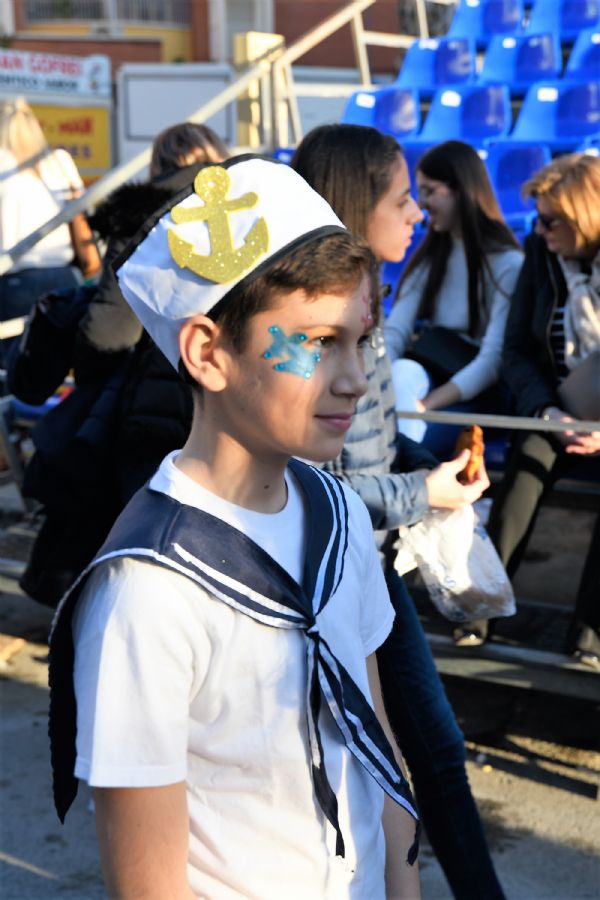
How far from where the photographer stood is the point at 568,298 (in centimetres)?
403

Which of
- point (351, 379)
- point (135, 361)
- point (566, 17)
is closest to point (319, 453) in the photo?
point (351, 379)

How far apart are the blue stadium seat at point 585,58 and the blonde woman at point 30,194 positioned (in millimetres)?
3988

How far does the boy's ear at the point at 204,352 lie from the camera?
4.54 feet

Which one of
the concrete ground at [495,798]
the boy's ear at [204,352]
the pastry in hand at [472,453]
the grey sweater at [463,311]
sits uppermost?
the boy's ear at [204,352]

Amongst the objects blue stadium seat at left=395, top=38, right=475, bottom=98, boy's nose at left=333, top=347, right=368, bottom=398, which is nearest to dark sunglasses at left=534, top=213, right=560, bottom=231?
boy's nose at left=333, top=347, right=368, bottom=398

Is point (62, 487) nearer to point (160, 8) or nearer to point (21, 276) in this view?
point (21, 276)

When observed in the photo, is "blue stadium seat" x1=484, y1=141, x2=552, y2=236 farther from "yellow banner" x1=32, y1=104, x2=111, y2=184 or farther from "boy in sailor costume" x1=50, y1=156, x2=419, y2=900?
"yellow banner" x1=32, y1=104, x2=111, y2=184

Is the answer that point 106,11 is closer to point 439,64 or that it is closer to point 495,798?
point 439,64

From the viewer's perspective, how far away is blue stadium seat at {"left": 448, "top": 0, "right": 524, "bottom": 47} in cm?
939

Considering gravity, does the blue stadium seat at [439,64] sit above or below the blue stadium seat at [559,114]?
above

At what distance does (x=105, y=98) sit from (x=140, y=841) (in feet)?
58.5

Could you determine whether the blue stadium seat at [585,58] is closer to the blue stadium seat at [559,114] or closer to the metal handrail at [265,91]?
the blue stadium seat at [559,114]

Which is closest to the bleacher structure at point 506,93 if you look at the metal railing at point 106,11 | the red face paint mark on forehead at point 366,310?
the red face paint mark on forehead at point 366,310

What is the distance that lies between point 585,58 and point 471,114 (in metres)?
1.15
